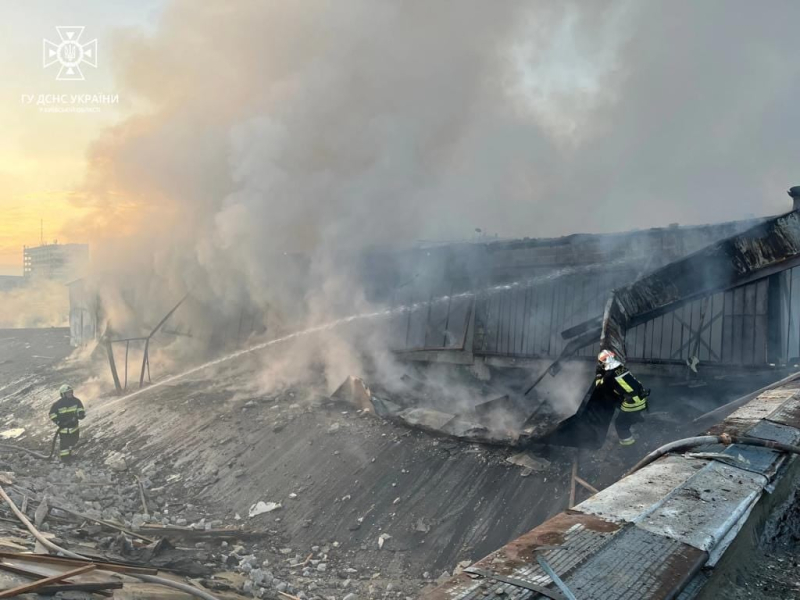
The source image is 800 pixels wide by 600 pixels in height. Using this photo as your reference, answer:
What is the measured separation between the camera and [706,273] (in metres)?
6.63

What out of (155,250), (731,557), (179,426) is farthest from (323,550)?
(155,250)

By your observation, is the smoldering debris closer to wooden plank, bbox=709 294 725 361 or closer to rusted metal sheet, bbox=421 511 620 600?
wooden plank, bbox=709 294 725 361

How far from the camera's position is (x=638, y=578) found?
204 centimetres

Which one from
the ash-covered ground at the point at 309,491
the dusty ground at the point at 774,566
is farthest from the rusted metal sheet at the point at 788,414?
the ash-covered ground at the point at 309,491

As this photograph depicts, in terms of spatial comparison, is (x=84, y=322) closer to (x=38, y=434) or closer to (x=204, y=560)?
(x=38, y=434)

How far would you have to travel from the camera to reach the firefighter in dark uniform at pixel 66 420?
28.0 ft

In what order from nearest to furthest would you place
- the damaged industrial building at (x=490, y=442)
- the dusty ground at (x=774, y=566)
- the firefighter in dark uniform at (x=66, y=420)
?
the dusty ground at (x=774, y=566) < the damaged industrial building at (x=490, y=442) < the firefighter in dark uniform at (x=66, y=420)

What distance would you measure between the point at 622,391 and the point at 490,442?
174cm

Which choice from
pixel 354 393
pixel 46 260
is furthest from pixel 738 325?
pixel 46 260

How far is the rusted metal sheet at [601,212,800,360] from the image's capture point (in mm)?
6164

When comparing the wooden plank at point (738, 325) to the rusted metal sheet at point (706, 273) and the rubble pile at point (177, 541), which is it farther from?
the rubble pile at point (177, 541)

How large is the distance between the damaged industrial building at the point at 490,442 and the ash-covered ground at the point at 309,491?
3 cm

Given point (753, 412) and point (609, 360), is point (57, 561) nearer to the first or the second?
point (609, 360)

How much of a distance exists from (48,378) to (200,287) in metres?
5.38
